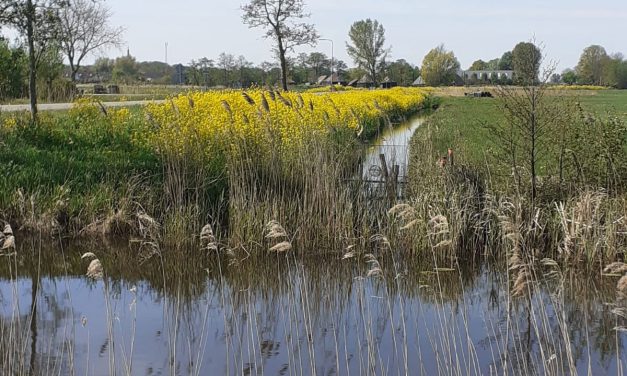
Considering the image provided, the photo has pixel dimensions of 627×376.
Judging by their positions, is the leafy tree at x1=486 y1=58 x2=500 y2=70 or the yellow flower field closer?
the yellow flower field

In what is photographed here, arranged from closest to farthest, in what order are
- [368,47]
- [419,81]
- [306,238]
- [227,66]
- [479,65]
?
[306,238] < [227,66] < [368,47] < [419,81] < [479,65]

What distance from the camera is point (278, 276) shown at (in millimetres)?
8172

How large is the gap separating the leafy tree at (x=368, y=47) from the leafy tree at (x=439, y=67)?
17282mm

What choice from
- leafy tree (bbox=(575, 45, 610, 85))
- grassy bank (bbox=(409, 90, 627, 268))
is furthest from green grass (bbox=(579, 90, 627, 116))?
leafy tree (bbox=(575, 45, 610, 85))

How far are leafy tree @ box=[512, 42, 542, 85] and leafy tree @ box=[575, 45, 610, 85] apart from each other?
94373 mm

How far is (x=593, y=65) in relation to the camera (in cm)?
10081

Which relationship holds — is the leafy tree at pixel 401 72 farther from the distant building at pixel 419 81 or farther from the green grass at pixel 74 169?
the green grass at pixel 74 169

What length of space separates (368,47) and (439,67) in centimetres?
2054

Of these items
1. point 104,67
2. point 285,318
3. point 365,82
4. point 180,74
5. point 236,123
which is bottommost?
point 285,318

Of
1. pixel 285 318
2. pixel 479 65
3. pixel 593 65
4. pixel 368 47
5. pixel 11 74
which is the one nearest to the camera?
pixel 285 318

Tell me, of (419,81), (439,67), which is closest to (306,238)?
(439,67)

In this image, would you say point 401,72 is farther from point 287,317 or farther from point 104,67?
point 287,317

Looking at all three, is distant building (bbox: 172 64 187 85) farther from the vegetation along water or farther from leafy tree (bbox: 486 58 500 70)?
leafy tree (bbox: 486 58 500 70)

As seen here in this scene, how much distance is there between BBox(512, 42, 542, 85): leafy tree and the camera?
919 centimetres
